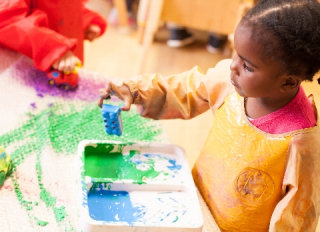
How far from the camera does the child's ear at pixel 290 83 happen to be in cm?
64

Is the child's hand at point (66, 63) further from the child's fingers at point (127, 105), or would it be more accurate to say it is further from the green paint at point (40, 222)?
the green paint at point (40, 222)

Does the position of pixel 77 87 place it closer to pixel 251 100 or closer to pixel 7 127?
pixel 7 127

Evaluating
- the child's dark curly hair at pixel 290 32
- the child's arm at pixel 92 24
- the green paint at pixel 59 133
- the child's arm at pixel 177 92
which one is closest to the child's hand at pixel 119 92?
the child's arm at pixel 177 92

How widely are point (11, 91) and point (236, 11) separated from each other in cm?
108

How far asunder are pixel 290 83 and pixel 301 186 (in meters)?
0.16

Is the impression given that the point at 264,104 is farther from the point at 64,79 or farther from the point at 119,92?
the point at 64,79

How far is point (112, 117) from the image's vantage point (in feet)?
2.44

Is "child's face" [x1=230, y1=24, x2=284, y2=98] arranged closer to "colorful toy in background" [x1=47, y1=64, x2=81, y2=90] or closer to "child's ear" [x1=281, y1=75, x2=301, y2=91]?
"child's ear" [x1=281, y1=75, x2=301, y2=91]

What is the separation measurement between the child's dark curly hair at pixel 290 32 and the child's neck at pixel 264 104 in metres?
0.08

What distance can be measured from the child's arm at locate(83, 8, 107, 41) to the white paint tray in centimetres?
48

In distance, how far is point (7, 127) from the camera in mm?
858

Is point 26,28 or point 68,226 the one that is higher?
point 26,28

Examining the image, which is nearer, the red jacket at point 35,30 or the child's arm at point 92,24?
the red jacket at point 35,30

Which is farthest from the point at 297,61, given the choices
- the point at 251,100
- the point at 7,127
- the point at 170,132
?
the point at 170,132
